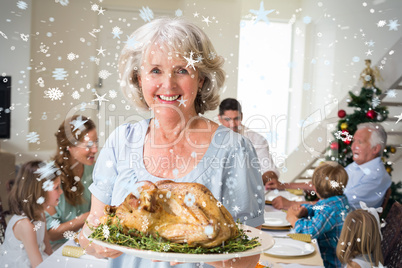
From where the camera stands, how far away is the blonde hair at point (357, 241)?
5.12 feet

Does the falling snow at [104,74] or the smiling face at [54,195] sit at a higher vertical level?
the falling snow at [104,74]

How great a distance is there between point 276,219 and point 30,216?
3.00 ft

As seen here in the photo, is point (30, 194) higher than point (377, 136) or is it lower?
lower

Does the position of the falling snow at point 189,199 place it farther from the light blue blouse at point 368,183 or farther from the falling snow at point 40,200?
the light blue blouse at point 368,183

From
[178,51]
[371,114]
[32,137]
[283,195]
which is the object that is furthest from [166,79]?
[371,114]

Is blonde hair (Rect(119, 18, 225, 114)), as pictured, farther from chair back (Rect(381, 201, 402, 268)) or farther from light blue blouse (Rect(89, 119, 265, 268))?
chair back (Rect(381, 201, 402, 268))

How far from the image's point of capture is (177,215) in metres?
0.74

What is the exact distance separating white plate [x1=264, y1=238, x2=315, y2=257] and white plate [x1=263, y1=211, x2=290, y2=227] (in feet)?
0.48

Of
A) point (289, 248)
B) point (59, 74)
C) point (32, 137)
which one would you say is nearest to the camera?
point (289, 248)

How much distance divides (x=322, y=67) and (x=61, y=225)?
1131 mm

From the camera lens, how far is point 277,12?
4.71 feet

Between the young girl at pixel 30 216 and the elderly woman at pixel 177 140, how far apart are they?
0.61 m

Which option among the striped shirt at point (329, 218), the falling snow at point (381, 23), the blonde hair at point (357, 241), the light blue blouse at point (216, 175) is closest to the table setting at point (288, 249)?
the striped shirt at point (329, 218)

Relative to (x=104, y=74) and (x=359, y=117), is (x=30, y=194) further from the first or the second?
(x=359, y=117)
